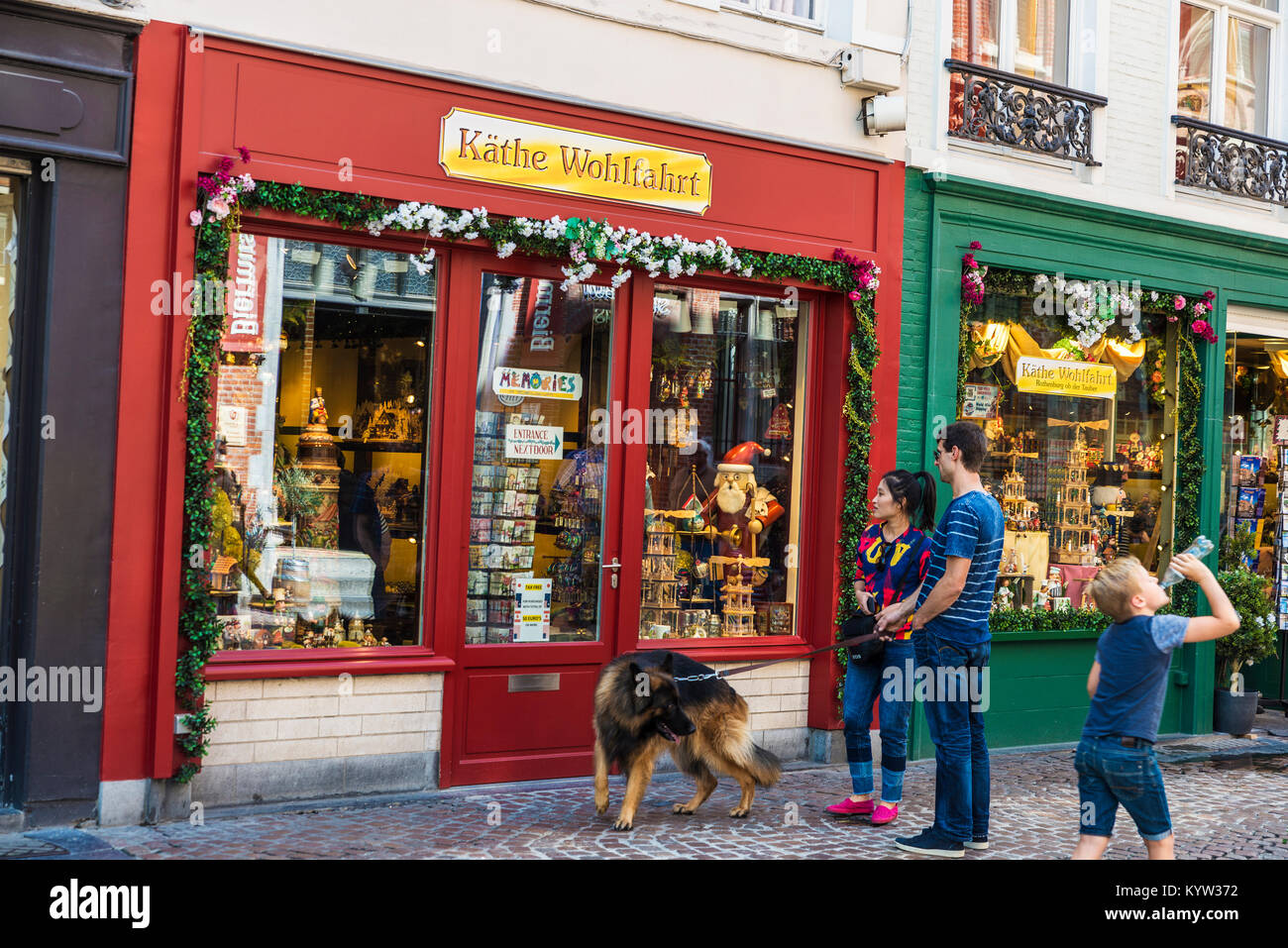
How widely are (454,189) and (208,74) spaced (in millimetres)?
1490

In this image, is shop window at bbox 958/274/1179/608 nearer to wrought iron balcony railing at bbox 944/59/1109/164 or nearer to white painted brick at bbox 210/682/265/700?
wrought iron balcony railing at bbox 944/59/1109/164

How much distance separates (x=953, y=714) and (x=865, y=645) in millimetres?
862

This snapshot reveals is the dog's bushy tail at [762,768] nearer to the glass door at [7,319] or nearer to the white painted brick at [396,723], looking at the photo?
the white painted brick at [396,723]

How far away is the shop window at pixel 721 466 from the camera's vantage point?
9.07 metres

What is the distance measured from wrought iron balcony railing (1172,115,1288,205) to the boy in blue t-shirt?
23.3 ft

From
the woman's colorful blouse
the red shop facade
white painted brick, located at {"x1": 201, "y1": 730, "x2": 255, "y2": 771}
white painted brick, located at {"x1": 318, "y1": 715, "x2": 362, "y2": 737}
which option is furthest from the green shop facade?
white painted brick, located at {"x1": 201, "y1": 730, "x2": 255, "y2": 771}

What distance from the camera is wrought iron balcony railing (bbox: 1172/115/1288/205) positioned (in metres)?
11.3

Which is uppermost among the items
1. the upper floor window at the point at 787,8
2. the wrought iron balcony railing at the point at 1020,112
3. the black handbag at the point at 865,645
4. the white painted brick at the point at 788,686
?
the upper floor window at the point at 787,8

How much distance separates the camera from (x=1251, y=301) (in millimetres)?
11727

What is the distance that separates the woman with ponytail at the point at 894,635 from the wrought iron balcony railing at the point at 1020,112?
12.6 ft

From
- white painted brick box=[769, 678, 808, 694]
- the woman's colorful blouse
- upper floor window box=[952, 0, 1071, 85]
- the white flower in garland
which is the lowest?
white painted brick box=[769, 678, 808, 694]

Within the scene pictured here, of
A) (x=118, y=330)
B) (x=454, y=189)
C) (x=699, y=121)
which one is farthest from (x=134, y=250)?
(x=699, y=121)

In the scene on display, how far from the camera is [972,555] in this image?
6613 millimetres

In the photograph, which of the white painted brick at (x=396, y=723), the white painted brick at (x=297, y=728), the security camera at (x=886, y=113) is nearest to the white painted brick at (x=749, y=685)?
the white painted brick at (x=396, y=723)
